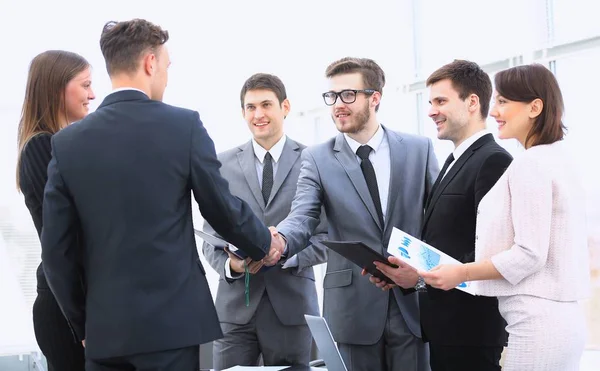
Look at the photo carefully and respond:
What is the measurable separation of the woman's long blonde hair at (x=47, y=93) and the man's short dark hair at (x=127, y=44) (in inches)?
16.1

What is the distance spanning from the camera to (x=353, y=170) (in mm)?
3088

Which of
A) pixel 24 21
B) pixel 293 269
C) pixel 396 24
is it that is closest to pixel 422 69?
pixel 396 24

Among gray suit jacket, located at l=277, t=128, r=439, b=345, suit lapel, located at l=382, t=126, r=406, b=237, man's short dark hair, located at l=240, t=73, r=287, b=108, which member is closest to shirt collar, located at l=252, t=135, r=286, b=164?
man's short dark hair, located at l=240, t=73, r=287, b=108

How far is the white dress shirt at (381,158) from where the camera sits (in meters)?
3.08

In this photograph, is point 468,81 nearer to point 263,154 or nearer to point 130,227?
point 263,154

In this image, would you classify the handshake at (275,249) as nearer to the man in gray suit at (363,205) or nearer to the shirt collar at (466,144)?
the man in gray suit at (363,205)

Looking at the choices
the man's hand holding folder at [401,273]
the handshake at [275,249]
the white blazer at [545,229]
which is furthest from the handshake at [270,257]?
the white blazer at [545,229]

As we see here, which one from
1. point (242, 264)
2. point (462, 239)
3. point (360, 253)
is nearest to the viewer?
point (360, 253)

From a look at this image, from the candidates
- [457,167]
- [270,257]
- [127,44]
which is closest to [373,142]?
[457,167]

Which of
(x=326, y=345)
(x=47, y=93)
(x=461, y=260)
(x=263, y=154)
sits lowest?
(x=326, y=345)

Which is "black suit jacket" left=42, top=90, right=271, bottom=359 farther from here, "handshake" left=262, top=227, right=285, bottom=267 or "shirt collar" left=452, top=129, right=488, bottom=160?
"shirt collar" left=452, top=129, right=488, bottom=160

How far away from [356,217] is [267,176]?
2.04ft

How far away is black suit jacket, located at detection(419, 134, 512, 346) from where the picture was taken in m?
2.52

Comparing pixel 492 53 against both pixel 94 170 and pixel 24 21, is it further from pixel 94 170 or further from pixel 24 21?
pixel 24 21
